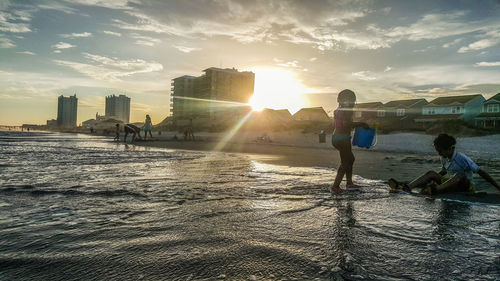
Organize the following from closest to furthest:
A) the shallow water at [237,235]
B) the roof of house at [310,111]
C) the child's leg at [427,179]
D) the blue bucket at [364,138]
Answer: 1. the shallow water at [237,235]
2. the child's leg at [427,179]
3. the blue bucket at [364,138]
4. the roof of house at [310,111]

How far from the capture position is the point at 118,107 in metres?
190

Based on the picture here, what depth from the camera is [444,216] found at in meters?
3.25

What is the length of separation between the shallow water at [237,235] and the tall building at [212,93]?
88093 mm

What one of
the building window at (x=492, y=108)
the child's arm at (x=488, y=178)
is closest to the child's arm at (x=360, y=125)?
the child's arm at (x=488, y=178)

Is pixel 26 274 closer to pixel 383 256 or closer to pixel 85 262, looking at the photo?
pixel 85 262

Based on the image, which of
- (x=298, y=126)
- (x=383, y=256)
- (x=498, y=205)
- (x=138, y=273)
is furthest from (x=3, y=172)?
(x=298, y=126)

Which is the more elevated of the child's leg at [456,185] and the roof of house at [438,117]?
the roof of house at [438,117]

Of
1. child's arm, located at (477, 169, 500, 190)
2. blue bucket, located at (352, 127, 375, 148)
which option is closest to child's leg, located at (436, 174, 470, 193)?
child's arm, located at (477, 169, 500, 190)

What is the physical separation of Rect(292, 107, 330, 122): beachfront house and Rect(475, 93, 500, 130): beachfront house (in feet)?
86.8

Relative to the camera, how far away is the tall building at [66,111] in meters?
192

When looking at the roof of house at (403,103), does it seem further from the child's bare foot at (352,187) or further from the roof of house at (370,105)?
the child's bare foot at (352,187)

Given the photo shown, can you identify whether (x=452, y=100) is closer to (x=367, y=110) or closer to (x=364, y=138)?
(x=367, y=110)

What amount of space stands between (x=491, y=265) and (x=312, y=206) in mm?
1889

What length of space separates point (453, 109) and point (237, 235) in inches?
2121
